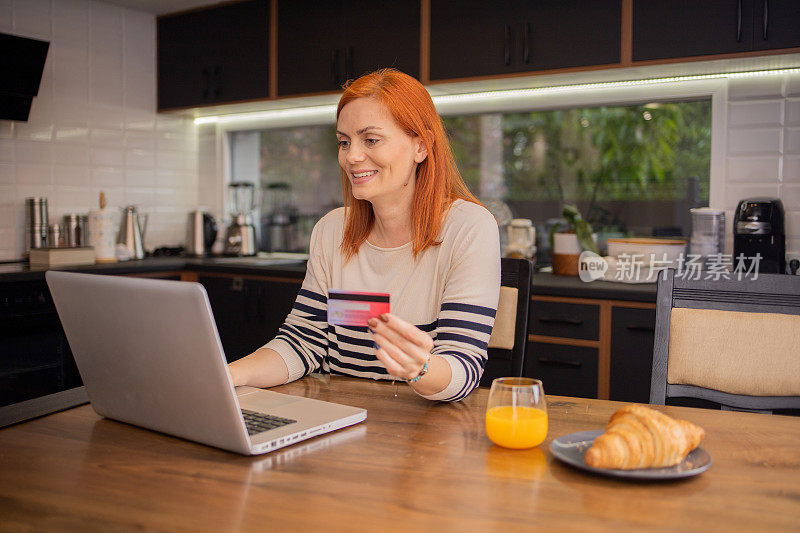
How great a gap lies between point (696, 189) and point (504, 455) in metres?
2.44

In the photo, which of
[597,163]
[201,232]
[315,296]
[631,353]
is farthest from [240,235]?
[315,296]

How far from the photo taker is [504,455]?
0.96 metres

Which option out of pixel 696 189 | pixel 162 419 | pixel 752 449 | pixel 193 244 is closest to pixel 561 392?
pixel 696 189

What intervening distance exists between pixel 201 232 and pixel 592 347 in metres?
2.40

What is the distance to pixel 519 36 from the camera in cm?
296

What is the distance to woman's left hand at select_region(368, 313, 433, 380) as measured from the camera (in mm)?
1019

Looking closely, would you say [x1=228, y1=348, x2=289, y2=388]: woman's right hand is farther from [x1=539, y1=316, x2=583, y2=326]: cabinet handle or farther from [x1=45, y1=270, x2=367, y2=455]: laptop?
[x1=539, y1=316, x2=583, y2=326]: cabinet handle

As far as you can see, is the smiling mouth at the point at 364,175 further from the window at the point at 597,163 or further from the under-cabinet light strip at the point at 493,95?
the window at the point at 597,163

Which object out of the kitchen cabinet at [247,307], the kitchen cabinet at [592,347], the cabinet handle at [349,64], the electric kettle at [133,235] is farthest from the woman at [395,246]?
the electric kettle at [133,235]

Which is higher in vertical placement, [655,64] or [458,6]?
[458,6]

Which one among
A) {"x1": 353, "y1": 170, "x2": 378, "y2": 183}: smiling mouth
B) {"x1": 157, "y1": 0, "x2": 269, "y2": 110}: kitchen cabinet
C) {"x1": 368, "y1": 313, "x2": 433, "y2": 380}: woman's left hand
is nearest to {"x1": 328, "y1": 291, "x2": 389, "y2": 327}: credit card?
{"x1": 368, "y1": 313, "x2": 433, "y2": 380}: woman's left hand

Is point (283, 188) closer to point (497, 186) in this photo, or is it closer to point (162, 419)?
point (497, 186)

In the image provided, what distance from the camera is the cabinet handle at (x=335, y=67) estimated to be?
3.46 metres

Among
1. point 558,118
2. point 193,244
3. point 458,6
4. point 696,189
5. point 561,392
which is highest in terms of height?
point 458,6
